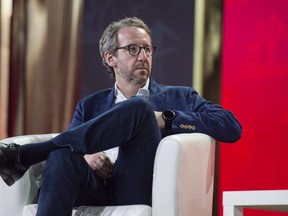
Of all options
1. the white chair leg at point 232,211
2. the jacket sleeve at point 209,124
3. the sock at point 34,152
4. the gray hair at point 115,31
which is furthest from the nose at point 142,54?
the white chair leg at point 232,211

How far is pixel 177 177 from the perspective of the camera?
6.18 feet

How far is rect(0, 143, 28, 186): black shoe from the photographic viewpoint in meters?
1.87

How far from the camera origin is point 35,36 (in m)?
3.51

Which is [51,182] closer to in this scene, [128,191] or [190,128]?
[128,191]

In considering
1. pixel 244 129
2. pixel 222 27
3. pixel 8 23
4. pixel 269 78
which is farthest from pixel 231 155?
pixel 8 23

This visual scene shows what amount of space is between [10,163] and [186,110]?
0.78 metres

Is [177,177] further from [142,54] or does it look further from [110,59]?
[110,59]

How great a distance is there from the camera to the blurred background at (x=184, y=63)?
285 centimetres

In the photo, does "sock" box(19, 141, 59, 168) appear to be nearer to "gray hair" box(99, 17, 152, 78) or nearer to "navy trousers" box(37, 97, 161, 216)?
"navy trousers" box(37, 97, 161, 216)

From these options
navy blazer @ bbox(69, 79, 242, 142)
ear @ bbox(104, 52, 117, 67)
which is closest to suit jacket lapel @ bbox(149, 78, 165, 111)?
navy blazer @ bbox(69, 79, 242, 142)

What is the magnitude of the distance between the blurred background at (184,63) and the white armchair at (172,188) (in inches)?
30.4

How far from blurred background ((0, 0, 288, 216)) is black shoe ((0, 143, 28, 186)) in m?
1.33

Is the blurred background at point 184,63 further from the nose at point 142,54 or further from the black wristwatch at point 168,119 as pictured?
the black wristwatch at point 168,119

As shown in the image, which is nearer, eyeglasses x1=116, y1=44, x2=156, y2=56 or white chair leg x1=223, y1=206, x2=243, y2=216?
white chair leg x1=223, y1=206, x2=243, y2=216
